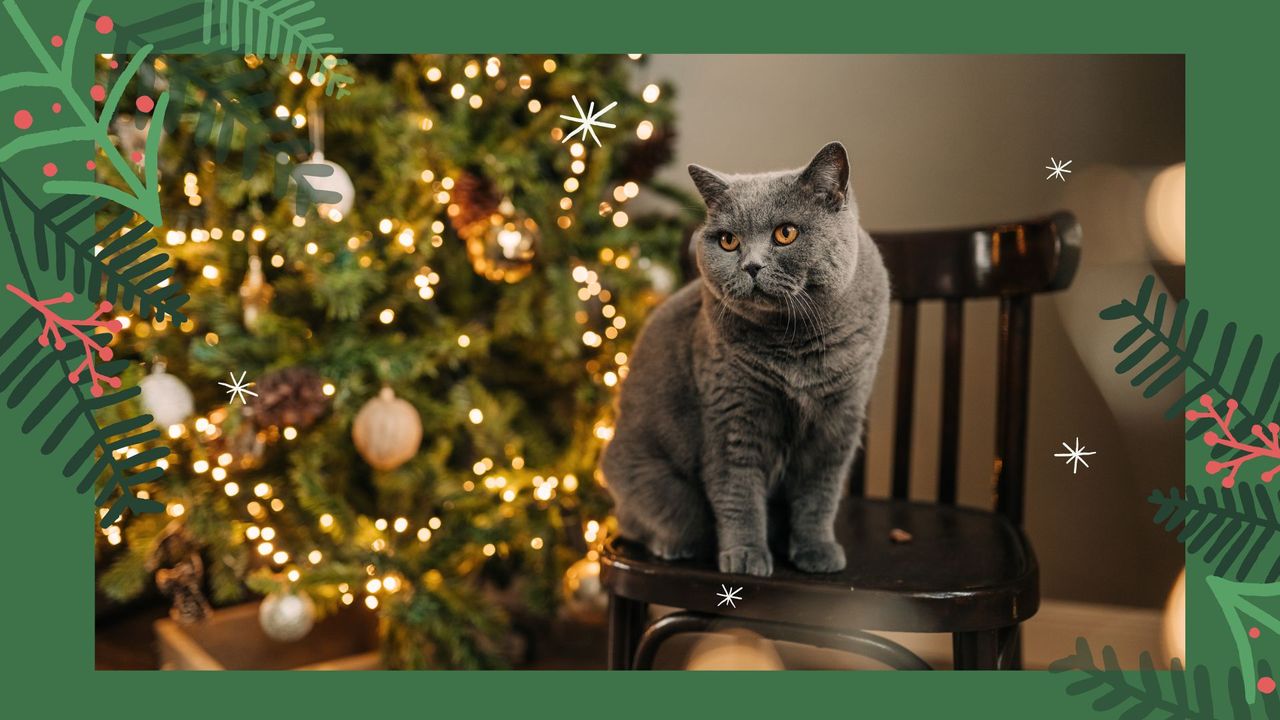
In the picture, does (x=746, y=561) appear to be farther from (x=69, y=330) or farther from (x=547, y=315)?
(x=547, y=315)

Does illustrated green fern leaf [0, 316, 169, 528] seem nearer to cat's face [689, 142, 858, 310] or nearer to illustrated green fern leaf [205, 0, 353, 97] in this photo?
illustrated green fern leaf [205, 0, 353, 97]

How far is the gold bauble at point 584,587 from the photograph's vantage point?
134 centimetres

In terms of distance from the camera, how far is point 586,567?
4.42ft

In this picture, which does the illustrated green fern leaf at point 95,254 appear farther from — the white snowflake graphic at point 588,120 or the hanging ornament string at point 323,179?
the white snowflake graphic at point 588,120

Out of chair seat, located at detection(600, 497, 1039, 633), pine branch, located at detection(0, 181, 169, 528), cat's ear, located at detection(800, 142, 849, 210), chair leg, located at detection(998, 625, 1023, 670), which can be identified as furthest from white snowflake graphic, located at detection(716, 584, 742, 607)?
pine branch, located at detection(0, 181, 169, 528)

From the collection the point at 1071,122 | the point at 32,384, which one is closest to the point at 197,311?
the point at 32,384

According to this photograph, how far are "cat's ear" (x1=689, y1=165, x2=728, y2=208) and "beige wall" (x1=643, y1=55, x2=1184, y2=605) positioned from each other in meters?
0.04

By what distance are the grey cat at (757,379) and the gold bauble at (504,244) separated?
369mm

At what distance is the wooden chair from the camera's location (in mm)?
708

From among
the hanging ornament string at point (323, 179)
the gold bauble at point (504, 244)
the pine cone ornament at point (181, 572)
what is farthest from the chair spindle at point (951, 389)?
the pine cone ornament at point (181, 572)

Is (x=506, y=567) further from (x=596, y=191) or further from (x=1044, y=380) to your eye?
(x=1044, y=380)

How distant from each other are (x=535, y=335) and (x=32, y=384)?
0.88 metres

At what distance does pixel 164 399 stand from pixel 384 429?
0.37 m

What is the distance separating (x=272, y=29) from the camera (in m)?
0.56
